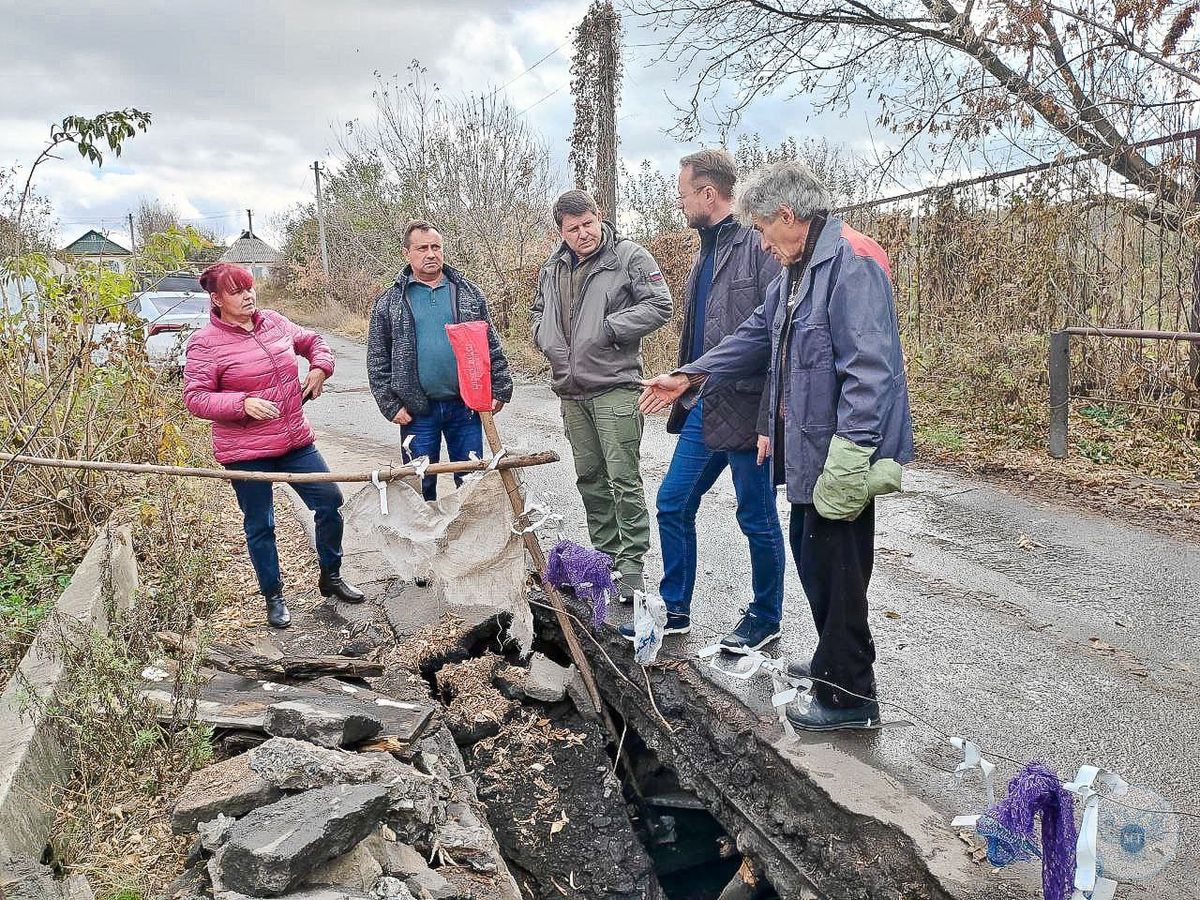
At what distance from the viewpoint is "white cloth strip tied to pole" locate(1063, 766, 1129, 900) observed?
6.72 ft

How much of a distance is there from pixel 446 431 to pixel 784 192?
2.74 metres

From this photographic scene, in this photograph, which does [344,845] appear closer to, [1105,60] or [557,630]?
[557,630]

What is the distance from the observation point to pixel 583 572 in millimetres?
3834

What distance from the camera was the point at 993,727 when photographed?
3289 mm

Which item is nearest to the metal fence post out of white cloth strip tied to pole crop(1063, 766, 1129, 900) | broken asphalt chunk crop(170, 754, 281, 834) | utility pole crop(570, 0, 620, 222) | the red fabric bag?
the red fabric bag

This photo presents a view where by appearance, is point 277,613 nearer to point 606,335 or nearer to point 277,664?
point 277,664

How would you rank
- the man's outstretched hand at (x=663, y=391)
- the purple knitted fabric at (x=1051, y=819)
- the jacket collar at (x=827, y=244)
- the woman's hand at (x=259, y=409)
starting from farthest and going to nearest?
the woman's hand at (x=259, y=409) → the man's outstretched hand at (x=663, y=391) → the jacket collar at (x=827, y=244) → the purple knitted fabric at (x=1051, y=819)

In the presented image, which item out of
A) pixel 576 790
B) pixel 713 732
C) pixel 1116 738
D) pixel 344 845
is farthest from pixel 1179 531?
pixel 344 845

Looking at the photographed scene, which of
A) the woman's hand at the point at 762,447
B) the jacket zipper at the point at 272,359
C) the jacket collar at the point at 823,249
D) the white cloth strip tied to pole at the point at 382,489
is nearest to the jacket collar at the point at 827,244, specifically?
the jacket collar at the point at 823,249

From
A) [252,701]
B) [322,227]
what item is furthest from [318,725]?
[322,227]

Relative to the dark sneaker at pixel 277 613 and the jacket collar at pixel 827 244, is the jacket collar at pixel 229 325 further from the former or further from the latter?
the jacket collar at pixel 827 244

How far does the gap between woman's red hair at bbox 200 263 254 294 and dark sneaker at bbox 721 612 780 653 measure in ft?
9.34

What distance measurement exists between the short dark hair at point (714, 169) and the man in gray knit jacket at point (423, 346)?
1.61m

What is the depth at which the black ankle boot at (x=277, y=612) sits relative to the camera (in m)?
4.52
